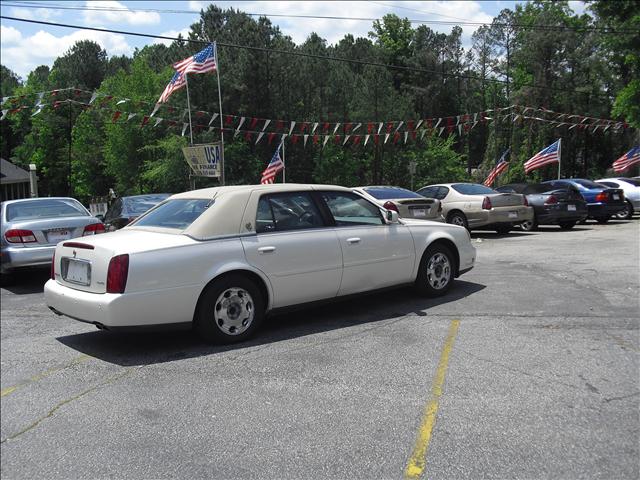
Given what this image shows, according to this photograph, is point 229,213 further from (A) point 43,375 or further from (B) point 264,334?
(A) point 43,375

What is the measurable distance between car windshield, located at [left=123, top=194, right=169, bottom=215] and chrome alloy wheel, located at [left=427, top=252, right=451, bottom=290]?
7008 mm

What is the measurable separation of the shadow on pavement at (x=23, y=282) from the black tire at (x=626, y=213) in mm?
17795

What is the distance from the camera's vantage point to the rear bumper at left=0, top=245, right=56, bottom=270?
8570 mm

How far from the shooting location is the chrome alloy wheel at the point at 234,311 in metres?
5.61

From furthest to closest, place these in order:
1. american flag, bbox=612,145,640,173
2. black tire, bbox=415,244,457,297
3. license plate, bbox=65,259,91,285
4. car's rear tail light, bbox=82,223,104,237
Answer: american flag, bbox=612,145,640,173 < car's rear tail light, bbox=82,223,104,237 < black tire, bbox=415,244,457,297 < license plate, bbox=65,259,91,285

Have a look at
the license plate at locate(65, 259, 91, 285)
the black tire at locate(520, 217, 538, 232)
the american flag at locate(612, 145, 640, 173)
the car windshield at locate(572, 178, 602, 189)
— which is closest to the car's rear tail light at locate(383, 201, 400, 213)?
the black tire at locate(520, 217, 538, 232)

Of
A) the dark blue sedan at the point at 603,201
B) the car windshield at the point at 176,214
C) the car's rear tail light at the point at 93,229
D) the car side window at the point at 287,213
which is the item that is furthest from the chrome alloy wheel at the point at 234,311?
Answer: the dark blue sedan at the point at 603,201

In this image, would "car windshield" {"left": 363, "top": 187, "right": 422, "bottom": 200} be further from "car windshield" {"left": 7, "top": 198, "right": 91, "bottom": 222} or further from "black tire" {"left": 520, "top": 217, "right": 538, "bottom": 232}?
"car windshield" {"left": 7, "top": 198, "right": 91, "bottom": 222}

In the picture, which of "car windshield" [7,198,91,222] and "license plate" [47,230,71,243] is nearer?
"license plate" [47,230,71,243]

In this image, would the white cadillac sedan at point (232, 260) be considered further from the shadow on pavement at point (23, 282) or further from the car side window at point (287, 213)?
the shadow on pavement at point (23, 282)

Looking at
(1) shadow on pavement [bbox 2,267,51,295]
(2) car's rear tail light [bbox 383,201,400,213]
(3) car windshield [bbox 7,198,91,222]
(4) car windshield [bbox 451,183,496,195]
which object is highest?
(4) car windshield [bbox 451,183,496,195]

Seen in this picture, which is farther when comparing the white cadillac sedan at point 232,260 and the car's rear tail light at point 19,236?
the car's rear tail light at point 19,236

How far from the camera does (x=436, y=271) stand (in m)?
7.51

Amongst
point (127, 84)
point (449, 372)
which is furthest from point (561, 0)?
point (449, 372)
